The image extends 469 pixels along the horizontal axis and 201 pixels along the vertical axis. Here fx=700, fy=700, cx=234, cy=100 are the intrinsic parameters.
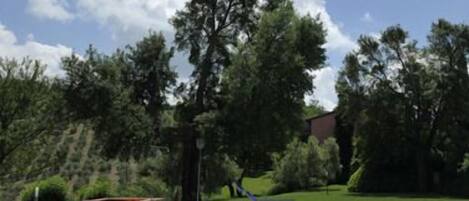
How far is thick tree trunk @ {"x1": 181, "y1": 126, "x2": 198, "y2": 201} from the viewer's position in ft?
100

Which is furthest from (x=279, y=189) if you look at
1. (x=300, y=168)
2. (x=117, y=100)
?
(x=117, y=100)

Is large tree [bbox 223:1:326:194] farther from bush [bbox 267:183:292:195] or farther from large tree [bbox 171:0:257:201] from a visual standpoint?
bush [bbox 267:183:292:195]

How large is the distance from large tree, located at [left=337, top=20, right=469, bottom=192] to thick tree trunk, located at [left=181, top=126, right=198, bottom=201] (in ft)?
102

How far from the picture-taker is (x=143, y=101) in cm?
3334

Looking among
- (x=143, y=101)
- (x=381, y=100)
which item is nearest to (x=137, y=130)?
(x=143, y=101)

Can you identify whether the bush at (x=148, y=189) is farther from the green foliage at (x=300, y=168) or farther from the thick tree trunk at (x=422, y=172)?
the thick tree trunk at (x=422, y=172)

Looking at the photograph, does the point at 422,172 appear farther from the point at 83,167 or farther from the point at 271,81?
the point at 271,81

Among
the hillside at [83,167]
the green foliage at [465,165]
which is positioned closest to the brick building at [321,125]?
the green foliage at [465,165]

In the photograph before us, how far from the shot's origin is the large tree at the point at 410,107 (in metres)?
57.5

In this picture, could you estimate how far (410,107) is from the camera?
5909cm

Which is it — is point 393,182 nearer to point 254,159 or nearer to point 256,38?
point 254,159

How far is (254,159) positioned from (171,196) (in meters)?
4.49

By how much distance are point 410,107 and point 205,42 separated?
102 ft

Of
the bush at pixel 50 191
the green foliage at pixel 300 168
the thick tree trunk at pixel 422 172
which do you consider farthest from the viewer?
the green foliage at pixel 300 168
